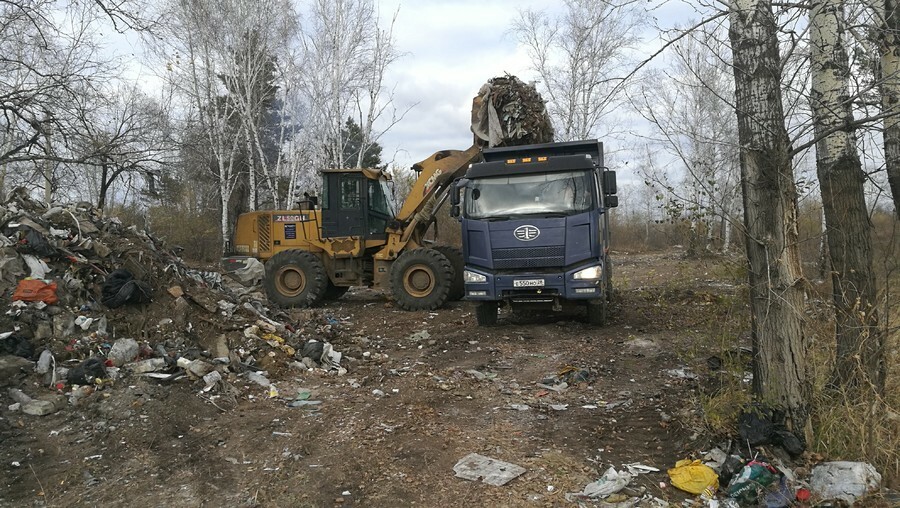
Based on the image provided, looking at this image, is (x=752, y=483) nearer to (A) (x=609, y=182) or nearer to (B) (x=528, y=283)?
(B) (x=528, y=283)

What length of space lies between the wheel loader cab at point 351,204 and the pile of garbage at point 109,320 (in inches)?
130

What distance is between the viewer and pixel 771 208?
3723mm

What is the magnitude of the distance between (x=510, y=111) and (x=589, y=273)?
359 cm

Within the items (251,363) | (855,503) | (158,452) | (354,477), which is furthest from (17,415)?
(855,503)

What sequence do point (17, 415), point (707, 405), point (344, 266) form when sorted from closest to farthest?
point (707, 405) < point (17, 415) < point (344, 266)

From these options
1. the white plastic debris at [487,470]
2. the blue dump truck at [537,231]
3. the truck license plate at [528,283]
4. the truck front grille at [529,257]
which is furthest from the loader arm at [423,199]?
the white plastic debris at [487,470]

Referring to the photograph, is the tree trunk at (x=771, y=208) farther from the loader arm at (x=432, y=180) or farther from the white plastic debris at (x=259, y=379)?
the loader arm at (x=432, y=180)

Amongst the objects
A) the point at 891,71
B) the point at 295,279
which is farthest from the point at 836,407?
the point at 295,279

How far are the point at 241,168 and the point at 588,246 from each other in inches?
649

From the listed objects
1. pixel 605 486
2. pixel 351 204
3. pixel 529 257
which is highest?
pixel 351 204

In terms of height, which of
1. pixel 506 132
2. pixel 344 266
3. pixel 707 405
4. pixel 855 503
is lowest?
pixel 855 503

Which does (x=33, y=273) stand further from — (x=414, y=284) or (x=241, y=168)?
(x=241, y=168)

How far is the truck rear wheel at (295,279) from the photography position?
11430 millimetres

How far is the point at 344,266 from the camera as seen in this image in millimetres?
11781
